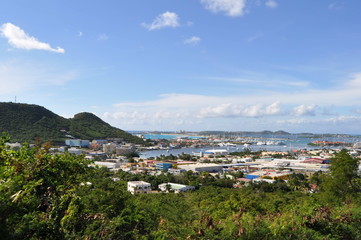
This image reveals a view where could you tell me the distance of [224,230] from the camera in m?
3.12

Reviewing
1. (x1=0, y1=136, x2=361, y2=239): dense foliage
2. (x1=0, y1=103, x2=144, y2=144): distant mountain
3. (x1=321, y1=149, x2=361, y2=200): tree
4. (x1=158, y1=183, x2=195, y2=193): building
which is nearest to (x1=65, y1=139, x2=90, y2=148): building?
(x1=0, y1=103, x2=144, y2=144): distant mountain

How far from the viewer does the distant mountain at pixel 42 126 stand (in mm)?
42594

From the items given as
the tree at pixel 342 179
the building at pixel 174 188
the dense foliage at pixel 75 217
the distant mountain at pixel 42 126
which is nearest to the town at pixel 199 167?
the building at pixel 174 188

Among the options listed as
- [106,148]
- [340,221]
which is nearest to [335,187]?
[340,221]

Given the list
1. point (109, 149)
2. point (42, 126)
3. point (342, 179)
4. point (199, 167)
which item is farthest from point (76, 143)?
point (342, 179)

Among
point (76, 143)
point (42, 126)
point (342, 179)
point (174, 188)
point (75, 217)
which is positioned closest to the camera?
point (75, 217)

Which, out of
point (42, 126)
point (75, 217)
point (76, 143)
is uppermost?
point (42, 126)

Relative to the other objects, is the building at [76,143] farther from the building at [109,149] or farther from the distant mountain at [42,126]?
the building at [109,149]

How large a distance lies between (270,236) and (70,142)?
155 ft

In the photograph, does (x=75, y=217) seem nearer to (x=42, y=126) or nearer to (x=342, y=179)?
(x=342, y=179)

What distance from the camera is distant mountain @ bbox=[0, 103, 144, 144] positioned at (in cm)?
4259

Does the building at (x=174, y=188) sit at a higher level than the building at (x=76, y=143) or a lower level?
lower

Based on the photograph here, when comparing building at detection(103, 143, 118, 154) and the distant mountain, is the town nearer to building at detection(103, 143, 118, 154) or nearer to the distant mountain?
building at detection(103, 143, 118, 154)

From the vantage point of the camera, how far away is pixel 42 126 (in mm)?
48594
